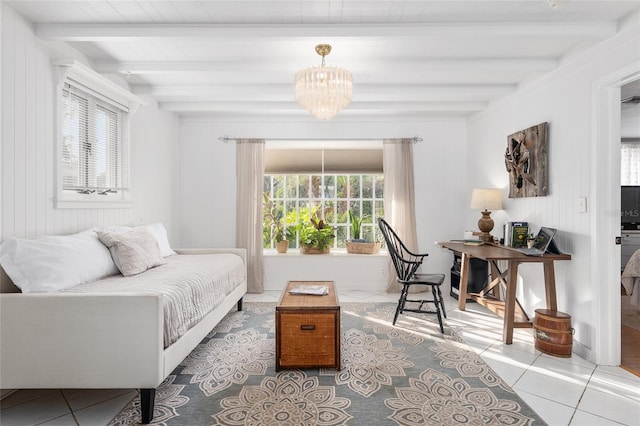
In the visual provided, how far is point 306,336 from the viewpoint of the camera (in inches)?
105

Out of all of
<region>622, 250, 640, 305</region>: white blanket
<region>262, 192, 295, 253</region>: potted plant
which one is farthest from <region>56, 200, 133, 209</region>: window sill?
<region>622, 250, 640, 305</region>: white blanket

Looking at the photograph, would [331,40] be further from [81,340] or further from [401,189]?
[401,189]

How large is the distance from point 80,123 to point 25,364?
2.09m

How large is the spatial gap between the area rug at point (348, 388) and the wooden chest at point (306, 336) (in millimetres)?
92

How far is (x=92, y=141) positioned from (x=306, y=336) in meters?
2.68

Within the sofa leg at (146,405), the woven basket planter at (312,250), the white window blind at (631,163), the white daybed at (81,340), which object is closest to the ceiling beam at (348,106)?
the woven basket planter at (312,250)

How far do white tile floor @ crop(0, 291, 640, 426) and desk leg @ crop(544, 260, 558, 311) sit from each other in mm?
428

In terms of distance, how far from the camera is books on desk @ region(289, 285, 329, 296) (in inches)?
121

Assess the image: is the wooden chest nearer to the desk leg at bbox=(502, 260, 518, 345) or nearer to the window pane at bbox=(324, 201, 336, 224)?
the desk leg at bbox=(502, 260, 518, 345)

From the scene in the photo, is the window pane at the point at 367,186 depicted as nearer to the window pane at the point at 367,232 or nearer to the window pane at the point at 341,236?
the window pane at the point at 367,232

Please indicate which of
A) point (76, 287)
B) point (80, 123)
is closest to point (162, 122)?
point (80, 123)

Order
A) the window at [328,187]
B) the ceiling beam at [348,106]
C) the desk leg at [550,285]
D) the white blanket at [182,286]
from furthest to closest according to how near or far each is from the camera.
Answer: the window at [328,187], the ceiling beam at [348,106], the desk leg at [550,285], the white blanket at [182,286]

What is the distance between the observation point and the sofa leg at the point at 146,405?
2.06 m

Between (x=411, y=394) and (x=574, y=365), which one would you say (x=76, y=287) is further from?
(x=574, y=365)
